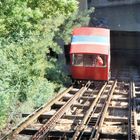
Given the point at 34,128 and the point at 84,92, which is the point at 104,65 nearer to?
the point at 84,92

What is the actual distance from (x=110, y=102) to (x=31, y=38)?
479 centimetres

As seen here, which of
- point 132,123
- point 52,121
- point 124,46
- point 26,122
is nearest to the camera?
point 26,122

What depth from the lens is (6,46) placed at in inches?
790

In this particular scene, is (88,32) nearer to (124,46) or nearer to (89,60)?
(89,60)

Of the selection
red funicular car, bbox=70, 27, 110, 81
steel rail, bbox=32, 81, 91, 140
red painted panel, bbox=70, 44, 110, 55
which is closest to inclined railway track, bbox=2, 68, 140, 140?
steel rail, bbox=32, 81, 91, 140

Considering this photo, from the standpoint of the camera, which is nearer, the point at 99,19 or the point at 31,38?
the point at 31,38

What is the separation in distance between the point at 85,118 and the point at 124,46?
110 ft

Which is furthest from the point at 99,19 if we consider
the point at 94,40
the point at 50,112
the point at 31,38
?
the point at 50,112

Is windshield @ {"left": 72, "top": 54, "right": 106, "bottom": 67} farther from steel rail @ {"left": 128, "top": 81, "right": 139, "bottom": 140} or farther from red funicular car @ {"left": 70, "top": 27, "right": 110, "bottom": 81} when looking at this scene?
steel rail @ {"left": 128, "top": 81, "right": 139, "bottom": 140}

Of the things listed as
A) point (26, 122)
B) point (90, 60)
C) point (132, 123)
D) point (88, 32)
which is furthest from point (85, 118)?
point (88, 32)

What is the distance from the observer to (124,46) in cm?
5003

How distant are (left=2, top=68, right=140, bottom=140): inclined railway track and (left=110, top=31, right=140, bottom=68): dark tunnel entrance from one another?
23.2 metres

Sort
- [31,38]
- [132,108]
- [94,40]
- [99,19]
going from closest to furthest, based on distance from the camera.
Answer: [132,108]
[31,38]
[94,40]
[99,19]

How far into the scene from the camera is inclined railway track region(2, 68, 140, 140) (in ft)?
49.5
